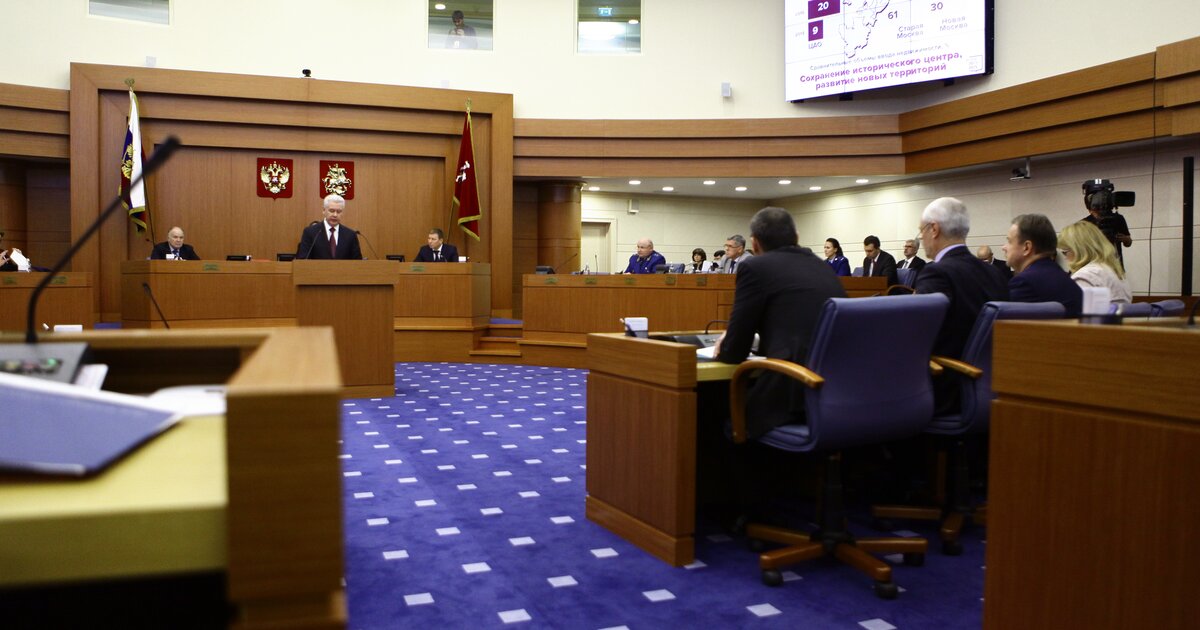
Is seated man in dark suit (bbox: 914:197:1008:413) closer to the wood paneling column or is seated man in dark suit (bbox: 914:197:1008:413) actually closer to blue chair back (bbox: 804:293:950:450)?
blue chair back (bbox: 804:293:950:450)

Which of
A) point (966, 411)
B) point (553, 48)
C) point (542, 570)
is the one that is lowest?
point (542, 570)

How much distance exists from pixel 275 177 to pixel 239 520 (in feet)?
31.0

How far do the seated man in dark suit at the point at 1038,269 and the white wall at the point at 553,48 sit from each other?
18.3ft

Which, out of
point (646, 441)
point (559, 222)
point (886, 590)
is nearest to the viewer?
point (886, 590)

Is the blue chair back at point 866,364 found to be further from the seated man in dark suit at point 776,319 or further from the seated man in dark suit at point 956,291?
the seated man in dark suit at point 956,291

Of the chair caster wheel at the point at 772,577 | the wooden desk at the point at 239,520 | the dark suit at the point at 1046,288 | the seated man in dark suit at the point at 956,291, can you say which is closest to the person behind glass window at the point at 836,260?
the dark suit at the point at 1046,288

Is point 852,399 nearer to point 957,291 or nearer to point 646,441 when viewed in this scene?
point 646,441

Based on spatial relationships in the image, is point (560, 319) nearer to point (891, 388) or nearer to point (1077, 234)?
point (1077, 234)

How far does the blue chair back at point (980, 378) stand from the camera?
9.28 feet

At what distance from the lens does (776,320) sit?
8.86ft

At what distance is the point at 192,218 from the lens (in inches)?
359

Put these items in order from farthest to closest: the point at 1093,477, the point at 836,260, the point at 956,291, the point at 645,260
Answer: the point at 836,260 → the point at 645,260 → the point at 956,291 → the point at 1093,477

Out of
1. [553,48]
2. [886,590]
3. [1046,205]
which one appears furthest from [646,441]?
[553,48]

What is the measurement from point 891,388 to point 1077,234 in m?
1.82
